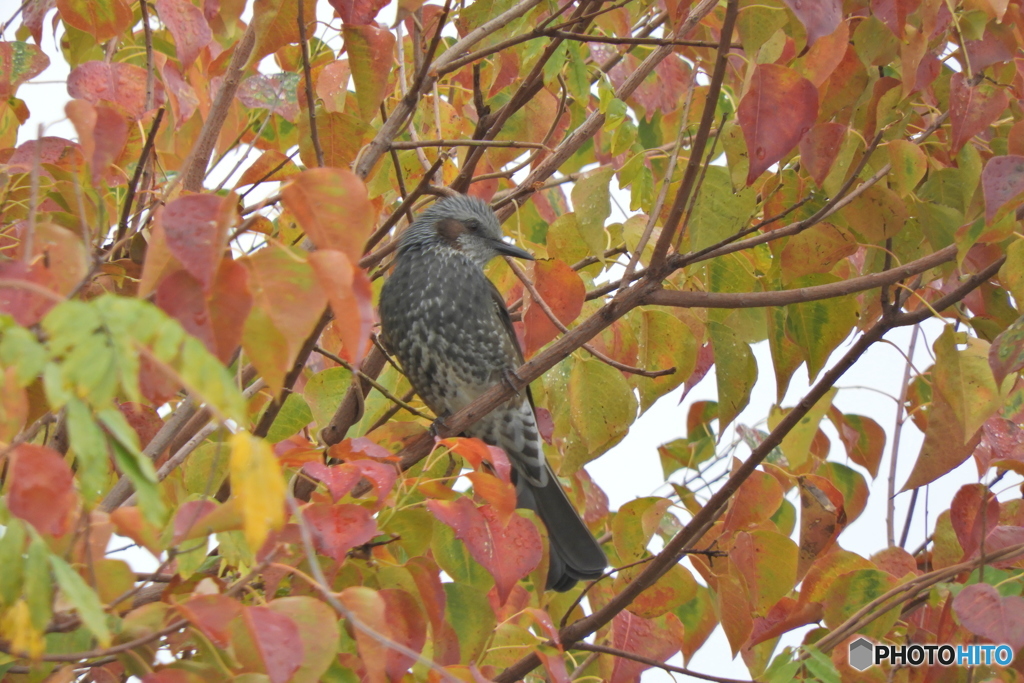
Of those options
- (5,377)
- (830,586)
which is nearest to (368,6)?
(5,377)

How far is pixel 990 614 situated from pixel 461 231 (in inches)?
95.3

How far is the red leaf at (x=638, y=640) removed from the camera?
91.4 inches

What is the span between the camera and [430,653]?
1961 millimetres

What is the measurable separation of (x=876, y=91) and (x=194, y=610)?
5.84 feet

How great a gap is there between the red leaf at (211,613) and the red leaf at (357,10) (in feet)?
4.20

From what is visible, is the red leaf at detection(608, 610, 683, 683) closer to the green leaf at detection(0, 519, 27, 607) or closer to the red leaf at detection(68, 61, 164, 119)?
the green leaf at detection(0, 519, 27, 607)

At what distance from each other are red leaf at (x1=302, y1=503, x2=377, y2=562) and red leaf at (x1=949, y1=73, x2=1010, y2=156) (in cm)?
150

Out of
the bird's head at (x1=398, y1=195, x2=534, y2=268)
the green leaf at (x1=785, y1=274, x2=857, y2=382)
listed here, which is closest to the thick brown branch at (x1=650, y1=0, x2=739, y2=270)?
the green leaf at (x1=785, y1=274, x2=857, y2=382)

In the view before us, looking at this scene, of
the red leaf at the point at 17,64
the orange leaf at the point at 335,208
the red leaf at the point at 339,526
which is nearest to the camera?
the orange leaf at the point at 335,208

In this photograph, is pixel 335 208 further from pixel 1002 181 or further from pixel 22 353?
pixel 1002 181

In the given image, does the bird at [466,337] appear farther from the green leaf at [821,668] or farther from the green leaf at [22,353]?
the green leaf at [22,353]

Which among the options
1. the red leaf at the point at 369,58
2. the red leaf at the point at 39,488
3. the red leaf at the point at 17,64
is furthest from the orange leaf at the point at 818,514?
the red leaf at the point at 17,64

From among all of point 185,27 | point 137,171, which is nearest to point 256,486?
point 137,171

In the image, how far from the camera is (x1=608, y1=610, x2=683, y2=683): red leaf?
2.32 m
